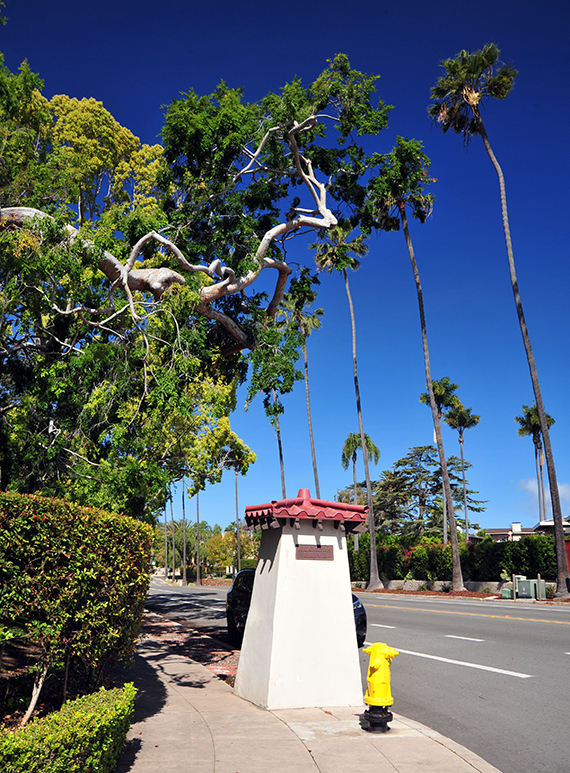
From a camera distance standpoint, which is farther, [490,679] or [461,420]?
[461,420]

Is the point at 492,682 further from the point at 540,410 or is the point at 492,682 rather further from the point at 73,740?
the point at 540,410

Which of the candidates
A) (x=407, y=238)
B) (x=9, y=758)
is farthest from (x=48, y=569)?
(x=407, y=238)

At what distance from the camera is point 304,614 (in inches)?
289

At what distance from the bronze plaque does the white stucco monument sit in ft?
0.04

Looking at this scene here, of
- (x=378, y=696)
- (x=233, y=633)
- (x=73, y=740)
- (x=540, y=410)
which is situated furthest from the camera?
(x=540, y=410)

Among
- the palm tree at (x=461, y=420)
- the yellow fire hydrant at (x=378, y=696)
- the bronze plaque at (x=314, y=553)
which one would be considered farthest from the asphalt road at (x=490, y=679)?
the palm tree at (x=461, y=420)

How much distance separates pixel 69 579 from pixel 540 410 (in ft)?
82.1

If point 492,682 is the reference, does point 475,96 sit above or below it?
above

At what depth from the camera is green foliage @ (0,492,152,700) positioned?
197 inches

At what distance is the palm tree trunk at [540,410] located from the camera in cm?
2441

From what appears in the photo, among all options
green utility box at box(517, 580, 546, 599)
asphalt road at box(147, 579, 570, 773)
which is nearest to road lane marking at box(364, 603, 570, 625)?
asphalt road at box(147, 579, 570, 773)

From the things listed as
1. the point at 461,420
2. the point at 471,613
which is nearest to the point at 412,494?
the point at 461,420

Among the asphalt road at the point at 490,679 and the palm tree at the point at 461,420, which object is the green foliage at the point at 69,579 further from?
the palm tree at the point at 461,420

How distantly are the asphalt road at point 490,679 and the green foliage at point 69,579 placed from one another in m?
3.94
